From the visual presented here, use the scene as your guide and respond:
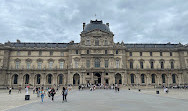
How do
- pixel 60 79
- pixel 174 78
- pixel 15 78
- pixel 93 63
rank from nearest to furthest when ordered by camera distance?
pixel 93 63 → pixel 15 78 → pixel 60 79 → pixel 174 78

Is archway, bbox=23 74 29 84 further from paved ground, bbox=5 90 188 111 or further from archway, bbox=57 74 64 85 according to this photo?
paved ground, bbox=5 90 188 111

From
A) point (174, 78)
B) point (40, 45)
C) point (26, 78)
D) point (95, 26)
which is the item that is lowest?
point (174, 78)

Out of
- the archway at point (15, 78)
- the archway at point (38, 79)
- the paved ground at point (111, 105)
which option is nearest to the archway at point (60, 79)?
the archway at point (38, 79)

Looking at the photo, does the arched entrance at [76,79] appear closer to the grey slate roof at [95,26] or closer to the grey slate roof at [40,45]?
the grey slate roof at [40,45]

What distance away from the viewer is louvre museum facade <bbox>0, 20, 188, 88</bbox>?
5827 centimetres

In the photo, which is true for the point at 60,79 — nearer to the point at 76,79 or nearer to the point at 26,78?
the point at 76,79

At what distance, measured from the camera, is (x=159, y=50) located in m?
63.3

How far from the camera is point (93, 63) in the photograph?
192ft

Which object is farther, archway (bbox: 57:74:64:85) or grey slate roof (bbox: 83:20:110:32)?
grey slate roof (bbox: 83:20:110:32)

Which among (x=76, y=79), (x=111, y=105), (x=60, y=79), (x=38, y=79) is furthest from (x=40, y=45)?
(x=111, y=105)

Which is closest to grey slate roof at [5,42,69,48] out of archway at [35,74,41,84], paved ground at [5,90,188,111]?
→ archway at [35,74,41,84]

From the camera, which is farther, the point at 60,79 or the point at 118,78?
the point at 60,79

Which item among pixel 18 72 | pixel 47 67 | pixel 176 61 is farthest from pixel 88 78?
pixel 176 61

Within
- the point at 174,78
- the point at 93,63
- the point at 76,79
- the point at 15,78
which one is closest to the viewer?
the point at 93,63
